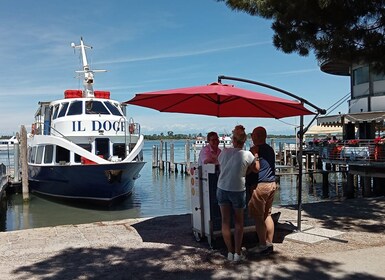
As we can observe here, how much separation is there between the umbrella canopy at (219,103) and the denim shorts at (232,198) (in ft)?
4.16

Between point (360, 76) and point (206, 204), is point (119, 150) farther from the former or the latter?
point (360, 76)

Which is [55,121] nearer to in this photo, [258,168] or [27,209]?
[27,209]

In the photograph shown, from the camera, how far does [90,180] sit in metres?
17.1

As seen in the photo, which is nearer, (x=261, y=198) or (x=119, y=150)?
(x=261, y=198)

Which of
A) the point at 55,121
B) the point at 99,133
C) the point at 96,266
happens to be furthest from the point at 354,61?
the point at 55,121

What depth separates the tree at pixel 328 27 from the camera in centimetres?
770

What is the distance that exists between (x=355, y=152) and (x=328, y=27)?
1240 centimetres

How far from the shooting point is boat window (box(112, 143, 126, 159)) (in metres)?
18.9

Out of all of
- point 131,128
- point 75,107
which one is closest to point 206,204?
point 131,128

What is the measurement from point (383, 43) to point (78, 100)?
13.7 meters

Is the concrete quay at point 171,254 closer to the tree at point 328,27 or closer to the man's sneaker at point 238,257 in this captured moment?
the man's sneaker at point 238,257

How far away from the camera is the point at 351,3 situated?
766 centimetres

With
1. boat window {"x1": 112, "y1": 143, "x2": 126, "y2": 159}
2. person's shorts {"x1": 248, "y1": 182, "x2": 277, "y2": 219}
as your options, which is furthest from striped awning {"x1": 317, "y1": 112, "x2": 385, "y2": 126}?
person's shorts {"x1": 248, "y1": 182, "x2": 277, "y2": 219}

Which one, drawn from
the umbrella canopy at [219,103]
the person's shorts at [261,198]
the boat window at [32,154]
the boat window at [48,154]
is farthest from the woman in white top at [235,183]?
the boat window at [32,154]
